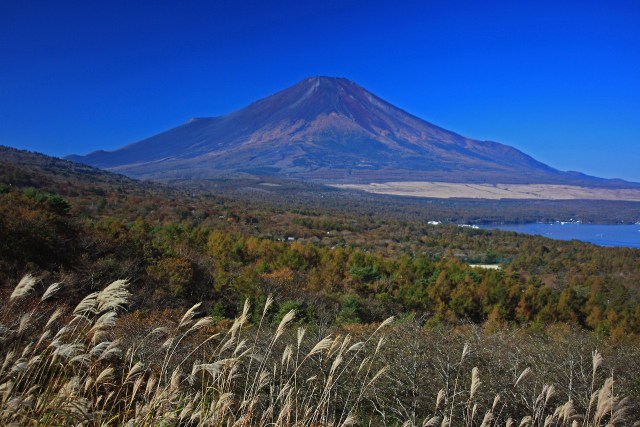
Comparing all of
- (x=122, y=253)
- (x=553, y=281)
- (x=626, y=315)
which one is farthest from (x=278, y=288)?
(x=553, y=281)

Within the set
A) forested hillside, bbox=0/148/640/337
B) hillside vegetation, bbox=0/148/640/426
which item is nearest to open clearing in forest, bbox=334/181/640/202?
forested hillside, bbox=0/148/640/337

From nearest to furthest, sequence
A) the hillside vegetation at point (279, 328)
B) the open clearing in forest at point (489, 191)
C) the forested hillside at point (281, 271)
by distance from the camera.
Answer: the hillside vegetation at point (279, 328), the forested hillside at point (281, 271), the open clearing in forest at point (489, 191)

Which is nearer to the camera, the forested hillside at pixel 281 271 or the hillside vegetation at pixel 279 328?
the hillside vegetation at pixel 279 328

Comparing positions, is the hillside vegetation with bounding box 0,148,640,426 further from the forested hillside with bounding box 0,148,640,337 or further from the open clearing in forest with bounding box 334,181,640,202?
the open clearing in forest with bounding box 334,181,640,202

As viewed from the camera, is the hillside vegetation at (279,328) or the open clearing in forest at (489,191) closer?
the hillside vegetation at (279,328)

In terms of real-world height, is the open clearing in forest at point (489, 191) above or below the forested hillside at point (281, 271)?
above

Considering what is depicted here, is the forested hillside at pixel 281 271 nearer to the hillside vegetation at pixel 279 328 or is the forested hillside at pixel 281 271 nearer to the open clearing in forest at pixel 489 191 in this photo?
the hillside vegetation at pixel 279 328

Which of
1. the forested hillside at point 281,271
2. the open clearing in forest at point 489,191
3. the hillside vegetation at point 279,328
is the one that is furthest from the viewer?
the open clearing in forest at point 489,191

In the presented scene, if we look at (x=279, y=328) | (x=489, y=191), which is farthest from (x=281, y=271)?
(x=489, y=191)

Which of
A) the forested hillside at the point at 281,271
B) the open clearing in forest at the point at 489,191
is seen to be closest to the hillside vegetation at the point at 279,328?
the forested hillside at the point at 281,271

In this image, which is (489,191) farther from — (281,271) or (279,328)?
(279,328)

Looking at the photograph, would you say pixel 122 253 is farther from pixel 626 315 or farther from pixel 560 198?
pixel 560 198
